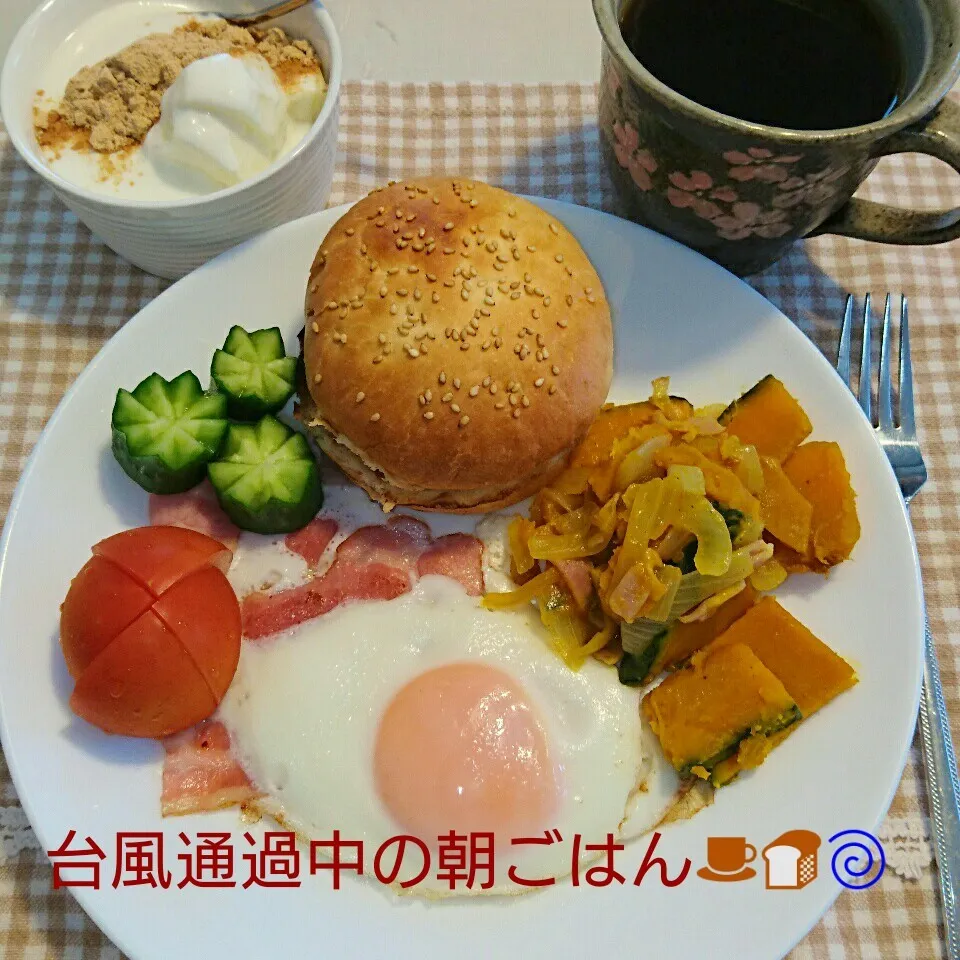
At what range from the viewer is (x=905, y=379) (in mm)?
2283

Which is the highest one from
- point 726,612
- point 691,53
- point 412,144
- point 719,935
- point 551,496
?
point 691,53

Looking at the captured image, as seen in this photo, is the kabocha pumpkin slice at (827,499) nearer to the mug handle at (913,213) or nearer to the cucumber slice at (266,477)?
the mug handle at (913,213)

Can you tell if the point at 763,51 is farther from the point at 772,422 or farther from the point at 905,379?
the point at 905,379

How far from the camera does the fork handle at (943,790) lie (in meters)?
1.86

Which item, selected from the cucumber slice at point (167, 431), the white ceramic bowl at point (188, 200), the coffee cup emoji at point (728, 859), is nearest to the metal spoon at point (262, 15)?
the white ceramic bowl at point (188, 200)

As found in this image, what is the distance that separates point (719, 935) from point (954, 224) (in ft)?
5.55

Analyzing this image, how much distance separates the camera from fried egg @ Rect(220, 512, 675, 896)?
1.81 meters

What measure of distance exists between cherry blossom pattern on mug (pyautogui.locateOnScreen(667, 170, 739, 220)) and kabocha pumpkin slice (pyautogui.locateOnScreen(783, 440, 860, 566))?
62 centimetres

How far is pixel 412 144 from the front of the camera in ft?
8.63

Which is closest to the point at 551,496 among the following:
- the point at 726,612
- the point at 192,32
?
the point at 726,612

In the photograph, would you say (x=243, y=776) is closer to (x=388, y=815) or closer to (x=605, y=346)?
(x=388, y=815)

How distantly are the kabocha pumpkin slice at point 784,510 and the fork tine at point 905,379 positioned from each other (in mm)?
530

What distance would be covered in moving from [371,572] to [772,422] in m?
1.02

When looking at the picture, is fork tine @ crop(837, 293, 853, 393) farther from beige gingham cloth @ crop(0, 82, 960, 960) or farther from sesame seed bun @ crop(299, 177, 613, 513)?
sesame seed bun @ crop(299, 177, 613, 513)
